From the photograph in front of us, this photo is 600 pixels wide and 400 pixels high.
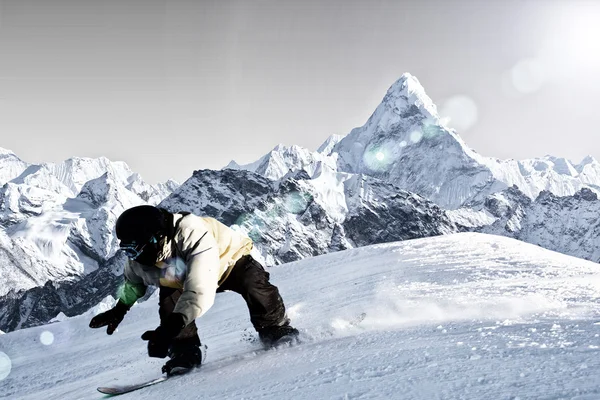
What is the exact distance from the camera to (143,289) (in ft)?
13.8

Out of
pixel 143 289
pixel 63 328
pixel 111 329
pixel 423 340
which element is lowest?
pixel 63 328

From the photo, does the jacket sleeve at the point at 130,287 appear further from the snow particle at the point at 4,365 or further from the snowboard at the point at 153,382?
the snow particle at the point at 4,365

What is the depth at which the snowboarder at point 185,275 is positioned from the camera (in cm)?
326

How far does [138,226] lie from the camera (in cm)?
329

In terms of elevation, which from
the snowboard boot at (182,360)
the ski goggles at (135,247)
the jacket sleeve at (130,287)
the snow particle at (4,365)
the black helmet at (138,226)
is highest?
the black helmet at (138,226)

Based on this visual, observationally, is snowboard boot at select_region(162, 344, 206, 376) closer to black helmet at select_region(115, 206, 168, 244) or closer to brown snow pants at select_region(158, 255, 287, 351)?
brown snow pants at select_region(158, 255, 287, 351)

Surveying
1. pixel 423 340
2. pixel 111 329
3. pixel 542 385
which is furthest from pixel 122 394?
pixel 542 385

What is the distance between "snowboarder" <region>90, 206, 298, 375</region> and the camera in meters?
3.26

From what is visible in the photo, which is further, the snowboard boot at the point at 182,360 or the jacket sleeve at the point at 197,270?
the snowboard boot at the point at 182,360

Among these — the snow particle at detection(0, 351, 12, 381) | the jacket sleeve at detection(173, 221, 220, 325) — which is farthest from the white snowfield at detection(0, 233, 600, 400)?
the jacket sleeve at detection(173, 221, 220, 325)

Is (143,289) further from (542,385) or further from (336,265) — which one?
(336,265)

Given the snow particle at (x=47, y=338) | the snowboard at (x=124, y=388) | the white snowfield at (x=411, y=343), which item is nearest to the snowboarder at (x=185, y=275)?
the snowboard at (x=124, y=388)

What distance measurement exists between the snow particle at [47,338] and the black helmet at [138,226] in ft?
30.8

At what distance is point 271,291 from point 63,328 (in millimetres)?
9609
